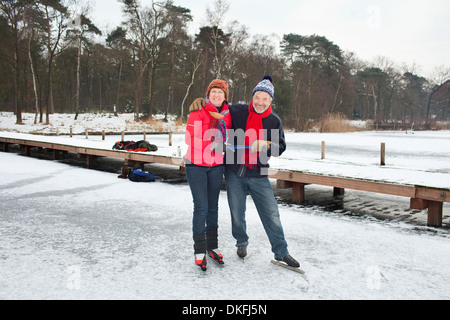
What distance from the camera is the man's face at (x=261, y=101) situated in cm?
312

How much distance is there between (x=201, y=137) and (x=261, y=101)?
0.59 metres

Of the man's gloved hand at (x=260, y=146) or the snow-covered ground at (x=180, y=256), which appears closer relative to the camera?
the snow-covered ground at (x=180, y=256)

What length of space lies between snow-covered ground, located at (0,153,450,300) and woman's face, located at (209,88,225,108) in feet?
4.59

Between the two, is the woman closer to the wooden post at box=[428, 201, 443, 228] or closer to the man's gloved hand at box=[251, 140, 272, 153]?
the man's gloved hand at box=[251, 140, 272, 153]

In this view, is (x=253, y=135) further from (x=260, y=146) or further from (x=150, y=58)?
(x=150, y=58)

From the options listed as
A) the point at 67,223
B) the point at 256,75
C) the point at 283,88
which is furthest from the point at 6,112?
the point at 67,223

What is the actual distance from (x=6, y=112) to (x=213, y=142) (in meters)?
37.2

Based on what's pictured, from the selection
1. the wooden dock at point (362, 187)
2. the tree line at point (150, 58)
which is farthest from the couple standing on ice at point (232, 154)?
the tree line at point (150, 58)

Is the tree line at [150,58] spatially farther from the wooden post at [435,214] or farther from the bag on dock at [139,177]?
the wooden post at [435,214]

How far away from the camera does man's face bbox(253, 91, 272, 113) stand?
10.2 feet

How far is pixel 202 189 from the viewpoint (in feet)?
10.2

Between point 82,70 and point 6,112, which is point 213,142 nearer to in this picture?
point 6,112

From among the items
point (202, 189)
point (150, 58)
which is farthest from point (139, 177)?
point (150, 58)

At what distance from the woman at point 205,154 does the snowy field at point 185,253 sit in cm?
37
